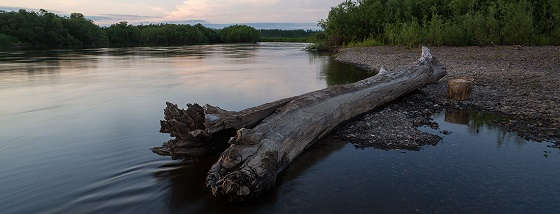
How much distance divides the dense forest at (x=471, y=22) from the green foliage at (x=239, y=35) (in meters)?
93.0

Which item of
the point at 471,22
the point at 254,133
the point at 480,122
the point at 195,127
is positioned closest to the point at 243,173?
the point at 254,133

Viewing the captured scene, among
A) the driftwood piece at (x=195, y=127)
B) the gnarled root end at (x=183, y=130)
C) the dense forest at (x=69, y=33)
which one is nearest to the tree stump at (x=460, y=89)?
the driftwood piece at (x=195, y=127)

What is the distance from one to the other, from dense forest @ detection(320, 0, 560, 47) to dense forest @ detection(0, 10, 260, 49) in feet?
220

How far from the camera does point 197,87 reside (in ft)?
54.6

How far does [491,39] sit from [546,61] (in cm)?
930

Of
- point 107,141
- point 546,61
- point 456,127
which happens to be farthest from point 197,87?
point 546,61

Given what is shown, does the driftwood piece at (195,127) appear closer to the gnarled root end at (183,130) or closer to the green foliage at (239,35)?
the gnarled root end at (183,130)

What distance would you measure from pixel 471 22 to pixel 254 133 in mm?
27838

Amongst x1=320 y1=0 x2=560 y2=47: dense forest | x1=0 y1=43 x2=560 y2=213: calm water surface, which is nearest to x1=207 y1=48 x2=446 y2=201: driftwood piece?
x1=0 y1=43 x2=560 y2=213: calm water surface

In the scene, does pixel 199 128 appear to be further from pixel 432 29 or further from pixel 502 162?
pixel 432 29

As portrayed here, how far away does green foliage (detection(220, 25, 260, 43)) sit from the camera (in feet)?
447

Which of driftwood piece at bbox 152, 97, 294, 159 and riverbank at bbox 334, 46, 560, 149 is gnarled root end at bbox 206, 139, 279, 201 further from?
riverbank at bbox 334, 46, 560, 149

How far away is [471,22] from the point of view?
27703mm

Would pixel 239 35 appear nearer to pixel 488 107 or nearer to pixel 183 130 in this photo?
pixel 488 107
